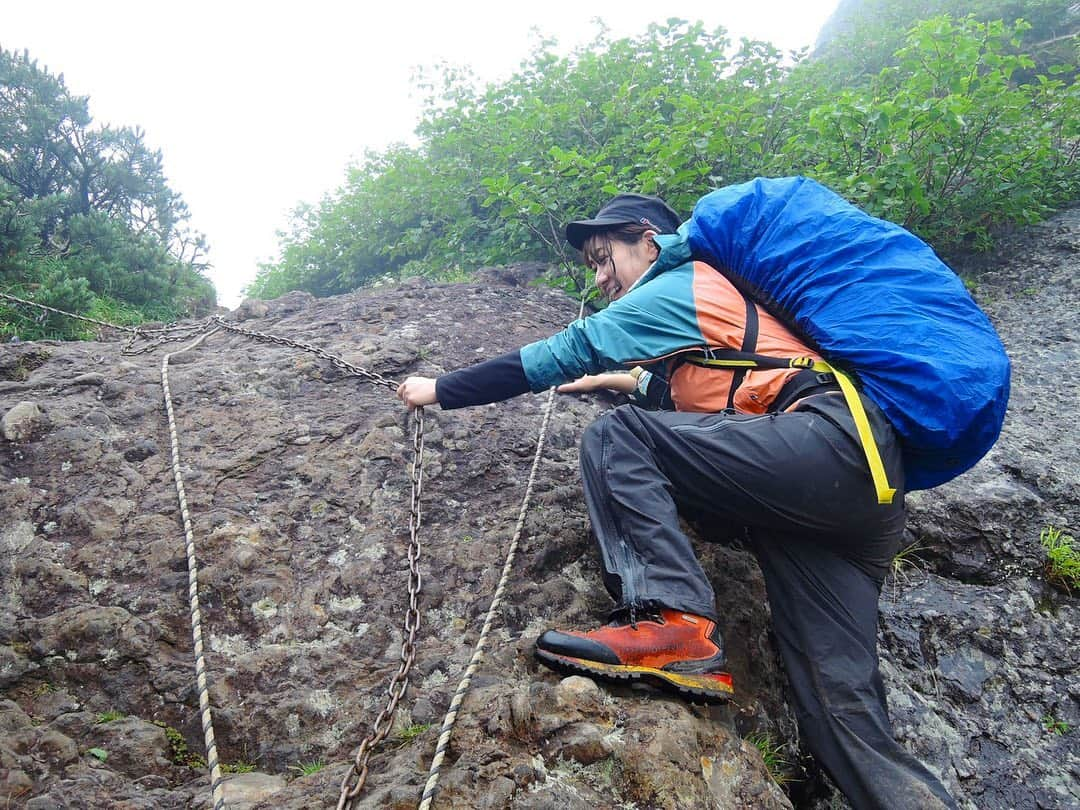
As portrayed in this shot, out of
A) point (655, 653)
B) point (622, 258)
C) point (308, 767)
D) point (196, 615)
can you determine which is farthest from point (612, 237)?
point (308, 767)

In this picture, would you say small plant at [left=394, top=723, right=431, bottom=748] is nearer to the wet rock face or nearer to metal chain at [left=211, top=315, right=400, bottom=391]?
the wet rock face

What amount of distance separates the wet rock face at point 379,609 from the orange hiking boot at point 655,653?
0.30ft

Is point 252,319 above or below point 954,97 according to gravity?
above

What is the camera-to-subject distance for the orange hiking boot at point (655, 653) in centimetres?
219

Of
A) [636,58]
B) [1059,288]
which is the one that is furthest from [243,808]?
[636,58]

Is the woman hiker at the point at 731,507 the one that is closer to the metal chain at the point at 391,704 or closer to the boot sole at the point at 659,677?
the boot sole at the point at 659,677

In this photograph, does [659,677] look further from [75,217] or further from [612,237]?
[75,217]

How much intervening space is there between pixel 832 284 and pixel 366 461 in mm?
2587

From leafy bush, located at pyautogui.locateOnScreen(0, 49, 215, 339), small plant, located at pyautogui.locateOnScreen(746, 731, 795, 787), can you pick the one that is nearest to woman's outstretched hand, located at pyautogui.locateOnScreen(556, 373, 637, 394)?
small plant, located at pyautogui.locateOnScreen(746, 731, 795, 787)

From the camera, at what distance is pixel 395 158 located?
9133mm

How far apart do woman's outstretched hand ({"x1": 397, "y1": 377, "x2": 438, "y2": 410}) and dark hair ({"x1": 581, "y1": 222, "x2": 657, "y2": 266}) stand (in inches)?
44.9

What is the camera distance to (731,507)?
2.54m

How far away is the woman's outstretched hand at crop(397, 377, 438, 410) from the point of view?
313 centimetres

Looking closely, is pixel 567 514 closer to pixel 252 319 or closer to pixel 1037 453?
pixel 1037 453
